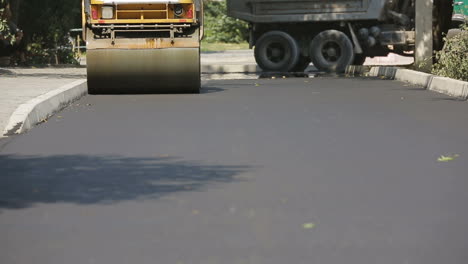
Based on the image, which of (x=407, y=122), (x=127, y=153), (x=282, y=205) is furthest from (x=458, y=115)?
(x=282, y=205)

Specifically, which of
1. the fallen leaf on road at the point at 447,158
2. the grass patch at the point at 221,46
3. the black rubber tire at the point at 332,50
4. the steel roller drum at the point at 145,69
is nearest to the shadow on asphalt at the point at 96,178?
the fallen leaf on road at the point at 447,158

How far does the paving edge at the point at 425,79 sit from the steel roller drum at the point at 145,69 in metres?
4.17

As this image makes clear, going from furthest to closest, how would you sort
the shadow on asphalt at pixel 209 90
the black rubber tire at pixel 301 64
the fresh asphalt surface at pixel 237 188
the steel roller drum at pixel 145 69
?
the black rubber tire at pixel 301 64 → the shadow on asphalt at pixel 209 90 → the steel roller drum at pixel 145 69 → the fresh asphalt surface at pixel 237 188

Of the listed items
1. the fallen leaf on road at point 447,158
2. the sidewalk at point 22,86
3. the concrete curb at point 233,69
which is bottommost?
the concrete curb at point 233,69

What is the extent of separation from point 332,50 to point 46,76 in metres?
8.09

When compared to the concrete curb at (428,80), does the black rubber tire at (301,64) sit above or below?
below

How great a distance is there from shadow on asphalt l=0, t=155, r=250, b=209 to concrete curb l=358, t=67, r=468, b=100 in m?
9.24

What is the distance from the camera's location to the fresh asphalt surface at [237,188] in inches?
271

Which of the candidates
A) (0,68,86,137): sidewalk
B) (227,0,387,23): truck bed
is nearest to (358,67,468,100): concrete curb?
(227,0,387,23): truck bed

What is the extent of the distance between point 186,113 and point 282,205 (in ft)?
26.0

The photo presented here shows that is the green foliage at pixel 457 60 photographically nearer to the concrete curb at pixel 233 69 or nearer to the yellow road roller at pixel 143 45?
the yellow road roller at pixel 143 45

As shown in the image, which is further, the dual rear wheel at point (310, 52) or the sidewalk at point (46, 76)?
the dual rear wheel at point (310, 52)

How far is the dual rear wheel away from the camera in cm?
2964

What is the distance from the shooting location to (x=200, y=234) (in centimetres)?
728
